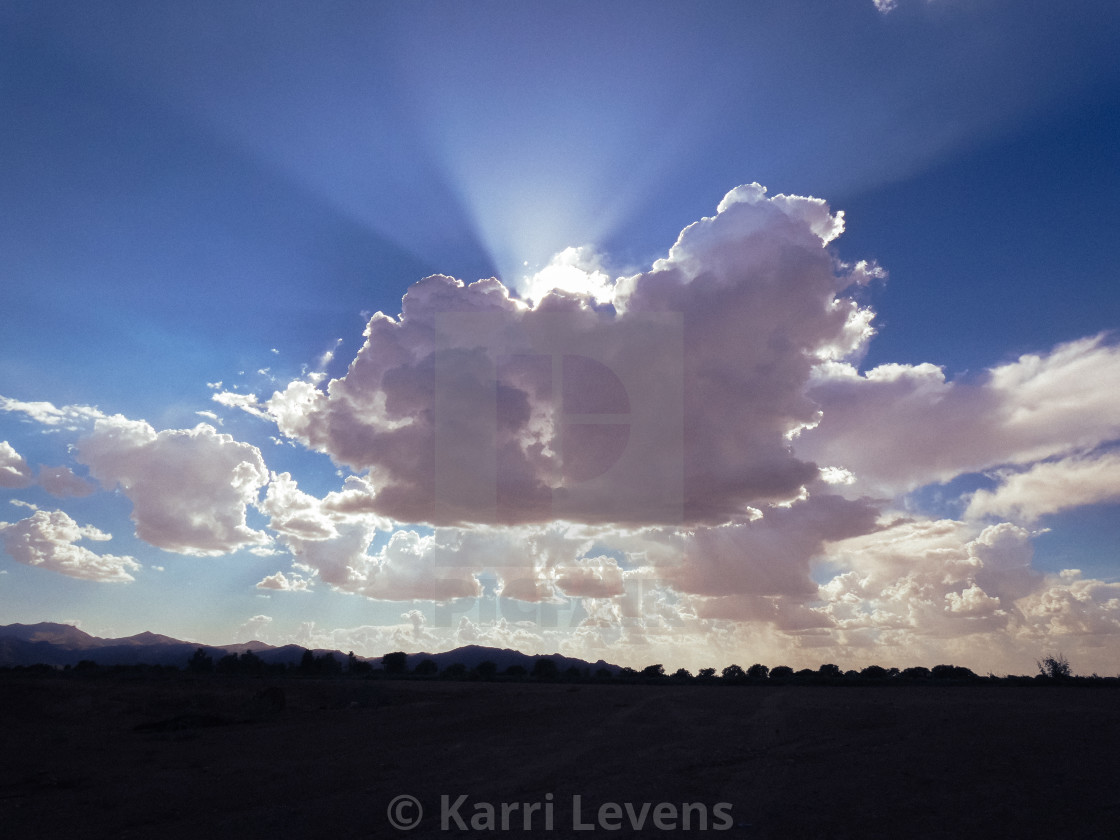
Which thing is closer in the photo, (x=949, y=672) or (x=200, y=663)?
(x=949, y=672)

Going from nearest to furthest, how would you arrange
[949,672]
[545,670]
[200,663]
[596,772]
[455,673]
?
[596,772] → [949,672] → [455,673] → [545,670] → [200,663]

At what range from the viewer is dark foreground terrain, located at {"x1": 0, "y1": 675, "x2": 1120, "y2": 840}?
10.5 m

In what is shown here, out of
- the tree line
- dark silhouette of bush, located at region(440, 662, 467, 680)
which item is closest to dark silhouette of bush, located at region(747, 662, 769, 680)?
the tree line

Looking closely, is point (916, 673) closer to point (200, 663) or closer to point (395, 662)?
point (395, 662)

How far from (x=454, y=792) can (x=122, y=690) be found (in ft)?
96.8

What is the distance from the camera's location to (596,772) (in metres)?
14.0

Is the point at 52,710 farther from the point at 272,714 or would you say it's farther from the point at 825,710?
the point at 825,710

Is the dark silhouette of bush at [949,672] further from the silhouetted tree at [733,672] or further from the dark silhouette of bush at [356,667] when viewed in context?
the dark silhouette of bush at [356,667]

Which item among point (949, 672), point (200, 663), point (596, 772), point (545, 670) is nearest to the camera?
point (596, 772)

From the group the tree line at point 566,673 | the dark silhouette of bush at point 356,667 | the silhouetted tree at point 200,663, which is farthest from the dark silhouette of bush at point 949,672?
the silhouetted tree at point 200,663

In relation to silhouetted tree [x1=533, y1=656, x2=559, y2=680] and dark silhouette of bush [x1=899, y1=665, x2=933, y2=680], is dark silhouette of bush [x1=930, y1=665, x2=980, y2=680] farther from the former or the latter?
silhouetted tree [x1=533, y1=656, x2=559, y2=680]

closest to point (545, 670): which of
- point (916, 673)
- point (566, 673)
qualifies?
point (566, 673)

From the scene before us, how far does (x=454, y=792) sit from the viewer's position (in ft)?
42.2

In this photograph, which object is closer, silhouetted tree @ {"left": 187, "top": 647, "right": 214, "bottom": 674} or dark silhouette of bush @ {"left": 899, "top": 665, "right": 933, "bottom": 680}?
dark silhouette of bush @ {"left": 899, "top": 665, "right": 933, "bottom": 680}
